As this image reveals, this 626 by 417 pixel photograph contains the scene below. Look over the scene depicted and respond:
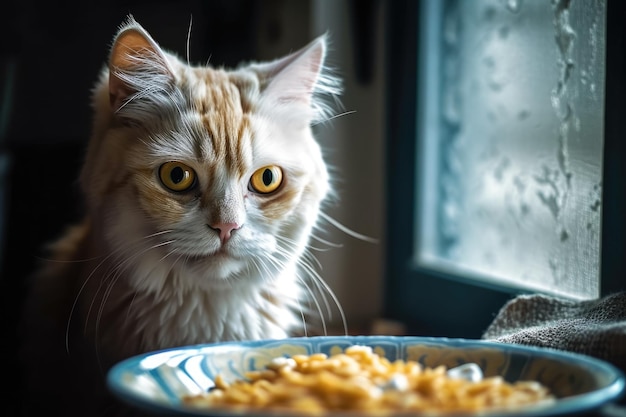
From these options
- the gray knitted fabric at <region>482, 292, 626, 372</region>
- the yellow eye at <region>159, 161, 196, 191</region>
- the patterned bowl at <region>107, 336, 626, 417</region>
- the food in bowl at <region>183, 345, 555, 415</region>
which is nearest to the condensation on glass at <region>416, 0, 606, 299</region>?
the gray knitted fabric at <region>482, 292, 626, 372</region>

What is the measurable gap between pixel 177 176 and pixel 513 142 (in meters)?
0.76

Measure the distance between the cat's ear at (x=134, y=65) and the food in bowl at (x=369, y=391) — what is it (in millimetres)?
575

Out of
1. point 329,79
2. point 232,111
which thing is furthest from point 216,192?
point 329,79

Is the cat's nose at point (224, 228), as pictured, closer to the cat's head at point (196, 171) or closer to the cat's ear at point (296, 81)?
the cat's head at point (196, 171)

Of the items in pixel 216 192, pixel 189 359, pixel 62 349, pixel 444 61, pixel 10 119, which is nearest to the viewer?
pixel 189 359

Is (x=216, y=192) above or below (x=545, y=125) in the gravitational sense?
below

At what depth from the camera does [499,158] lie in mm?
1628

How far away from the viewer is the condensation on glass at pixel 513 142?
1.29 m

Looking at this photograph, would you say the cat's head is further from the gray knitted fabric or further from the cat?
the gray knitted fabric

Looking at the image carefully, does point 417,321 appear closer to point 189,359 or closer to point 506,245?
point 506,245

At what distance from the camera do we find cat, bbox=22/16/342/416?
3.85 ft

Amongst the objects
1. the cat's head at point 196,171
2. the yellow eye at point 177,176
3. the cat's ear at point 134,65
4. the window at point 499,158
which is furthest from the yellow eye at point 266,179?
the window at point 499,158

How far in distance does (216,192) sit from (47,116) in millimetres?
1113

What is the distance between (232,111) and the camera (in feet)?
4.14
